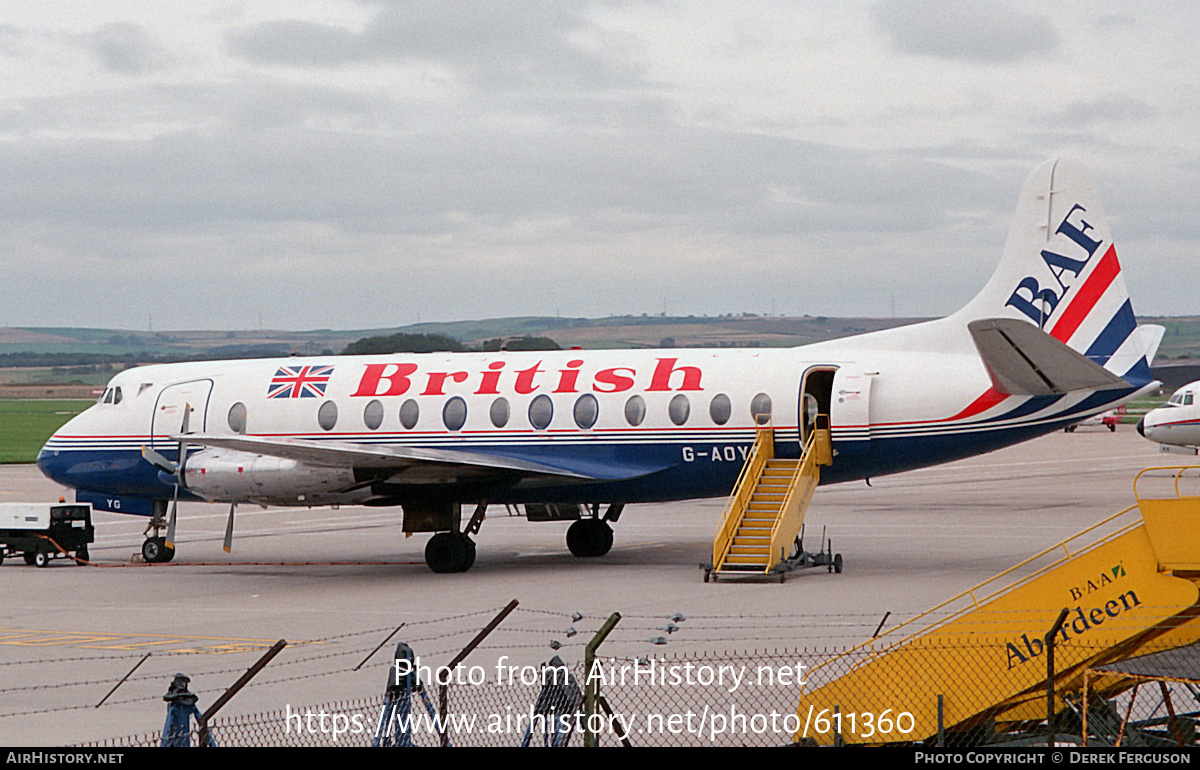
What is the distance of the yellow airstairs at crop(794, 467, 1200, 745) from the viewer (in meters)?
12.0

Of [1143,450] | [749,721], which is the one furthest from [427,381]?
[1143,450]

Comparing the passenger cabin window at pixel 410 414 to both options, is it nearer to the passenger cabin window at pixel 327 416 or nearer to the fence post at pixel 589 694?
the passenger cabin window at pixel 327 416

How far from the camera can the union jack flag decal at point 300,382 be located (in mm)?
29234

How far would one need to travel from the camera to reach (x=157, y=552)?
30000mm

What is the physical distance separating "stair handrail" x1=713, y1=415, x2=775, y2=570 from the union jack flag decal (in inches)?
341

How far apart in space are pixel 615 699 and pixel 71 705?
18.6 ft

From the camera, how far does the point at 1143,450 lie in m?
70.7

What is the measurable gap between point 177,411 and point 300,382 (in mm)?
2690

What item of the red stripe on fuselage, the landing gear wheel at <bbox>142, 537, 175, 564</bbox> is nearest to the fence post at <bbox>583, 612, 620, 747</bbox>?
the red stripe on fuselage

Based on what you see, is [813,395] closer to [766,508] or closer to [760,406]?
[760,406]

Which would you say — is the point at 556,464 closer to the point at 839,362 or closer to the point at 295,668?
the point at 839,362

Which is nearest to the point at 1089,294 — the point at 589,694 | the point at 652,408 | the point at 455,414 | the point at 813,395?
the point at 813,395

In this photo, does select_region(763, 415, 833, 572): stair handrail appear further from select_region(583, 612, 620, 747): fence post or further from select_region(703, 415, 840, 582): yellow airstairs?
select_region(583, 612, 620, 747): fence post

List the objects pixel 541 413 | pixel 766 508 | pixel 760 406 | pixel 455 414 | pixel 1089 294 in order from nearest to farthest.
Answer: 1. pixel 766 508
2. pixel 1089 294
3. pixel 760 406
4. pixel 541 413
5. pixel 455 414
